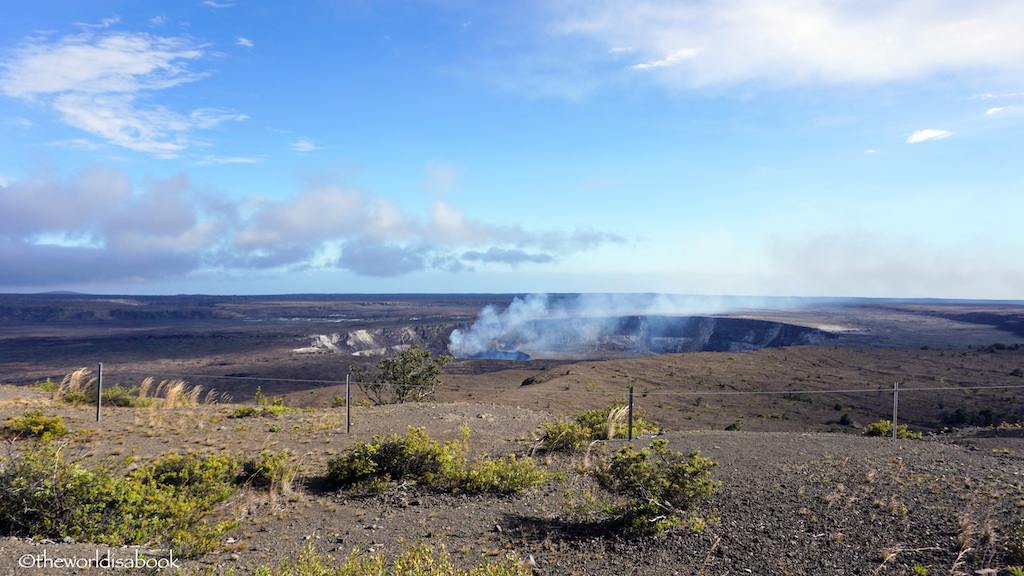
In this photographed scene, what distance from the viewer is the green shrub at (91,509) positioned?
5.11 meters

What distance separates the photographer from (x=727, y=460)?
8.99 m

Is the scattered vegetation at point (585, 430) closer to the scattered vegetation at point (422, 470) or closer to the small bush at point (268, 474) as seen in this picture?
the scattered vegetation at point (422, 470)

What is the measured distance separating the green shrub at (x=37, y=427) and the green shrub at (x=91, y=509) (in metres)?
4.23

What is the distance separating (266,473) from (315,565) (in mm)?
3824

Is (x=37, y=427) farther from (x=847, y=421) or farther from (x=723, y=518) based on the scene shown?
(x=847, y=421)

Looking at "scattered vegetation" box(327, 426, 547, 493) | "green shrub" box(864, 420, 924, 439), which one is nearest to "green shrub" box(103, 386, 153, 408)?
"scattered vegetation" box(327, 426, 547, 493)

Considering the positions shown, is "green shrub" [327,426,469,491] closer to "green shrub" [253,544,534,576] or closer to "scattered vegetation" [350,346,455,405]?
"green shrub" [253,544,534,576]

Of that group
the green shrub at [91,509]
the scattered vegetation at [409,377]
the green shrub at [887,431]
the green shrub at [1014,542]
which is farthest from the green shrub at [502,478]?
the scattered vegetation at [409,377]

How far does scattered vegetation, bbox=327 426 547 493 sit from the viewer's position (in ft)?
26.3

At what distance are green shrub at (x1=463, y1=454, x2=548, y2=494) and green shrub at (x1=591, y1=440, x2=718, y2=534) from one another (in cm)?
146

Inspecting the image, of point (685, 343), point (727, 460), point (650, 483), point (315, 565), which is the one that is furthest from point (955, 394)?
point (685, 343)

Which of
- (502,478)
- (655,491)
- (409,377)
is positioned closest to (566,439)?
(502,478)

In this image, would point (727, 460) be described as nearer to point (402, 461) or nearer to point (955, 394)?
point (402, 461)

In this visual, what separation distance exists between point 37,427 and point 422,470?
6612 millimetres
